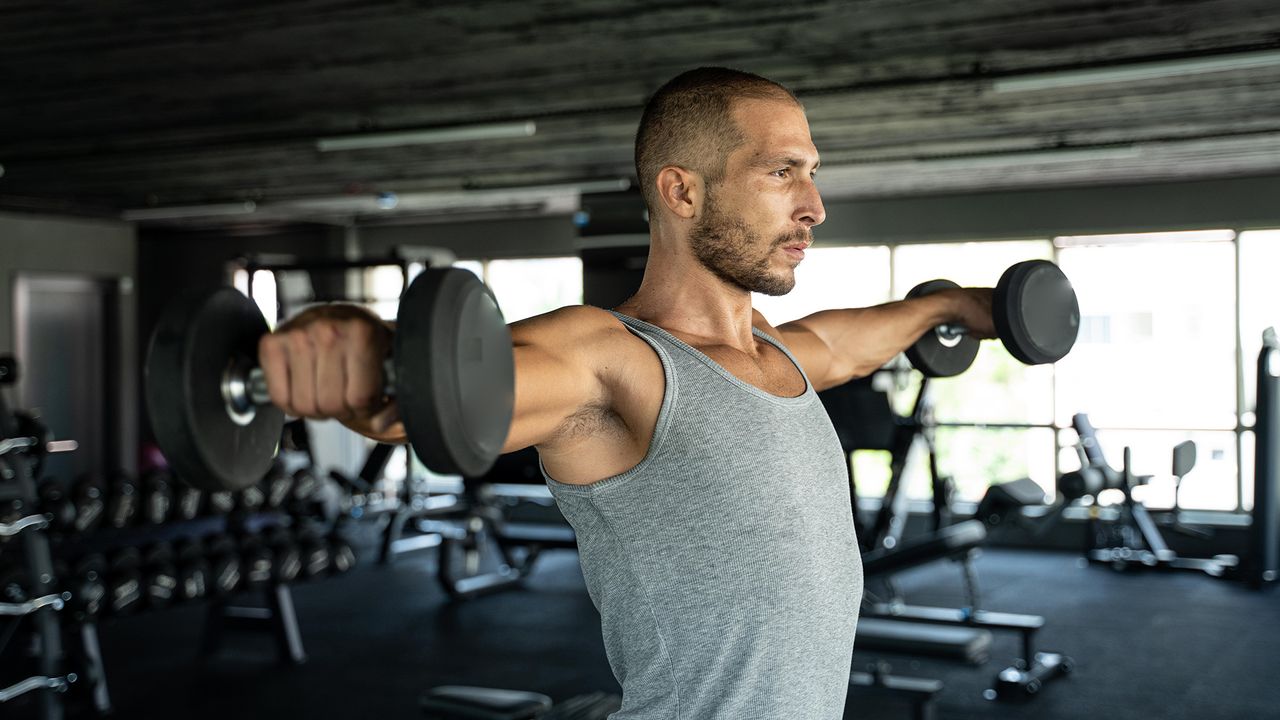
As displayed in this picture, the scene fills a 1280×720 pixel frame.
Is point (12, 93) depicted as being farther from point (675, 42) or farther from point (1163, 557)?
point (1163, 557)

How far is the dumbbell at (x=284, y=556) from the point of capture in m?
4.46

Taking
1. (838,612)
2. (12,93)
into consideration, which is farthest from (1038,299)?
(12,93)

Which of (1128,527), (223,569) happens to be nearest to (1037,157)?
(1128,527)

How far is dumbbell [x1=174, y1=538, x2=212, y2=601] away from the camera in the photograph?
13.4ft

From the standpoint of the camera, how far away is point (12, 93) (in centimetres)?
425

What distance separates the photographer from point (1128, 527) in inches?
250

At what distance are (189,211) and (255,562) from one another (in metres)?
3.93

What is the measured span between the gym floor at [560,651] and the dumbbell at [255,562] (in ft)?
1.09

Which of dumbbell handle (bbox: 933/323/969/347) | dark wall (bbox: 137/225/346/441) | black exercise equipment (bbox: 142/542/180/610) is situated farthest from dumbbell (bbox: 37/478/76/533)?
dark wall (bbox: 137/225/346/441)

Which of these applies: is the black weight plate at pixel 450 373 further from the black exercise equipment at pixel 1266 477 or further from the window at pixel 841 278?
the window at pixel 841 278

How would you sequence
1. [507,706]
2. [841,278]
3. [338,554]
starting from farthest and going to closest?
[841,278] < [338,554] < [507,706]

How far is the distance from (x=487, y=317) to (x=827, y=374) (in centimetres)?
85

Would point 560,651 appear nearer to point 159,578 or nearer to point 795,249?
point 159,578

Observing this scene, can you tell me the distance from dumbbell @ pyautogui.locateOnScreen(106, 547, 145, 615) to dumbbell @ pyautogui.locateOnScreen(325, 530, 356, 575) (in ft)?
2.93
